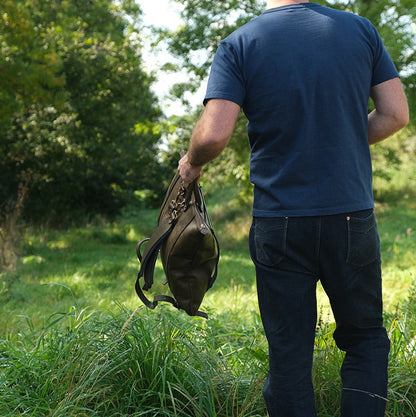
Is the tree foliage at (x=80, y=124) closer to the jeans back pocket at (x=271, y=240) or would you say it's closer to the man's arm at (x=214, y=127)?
the man's arm at (x=214, y=127)

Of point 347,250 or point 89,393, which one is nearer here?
point 347,250

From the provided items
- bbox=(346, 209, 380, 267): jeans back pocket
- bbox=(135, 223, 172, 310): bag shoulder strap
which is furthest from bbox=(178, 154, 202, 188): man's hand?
bbox=(346, 209, 380, 267): jeans back pocket

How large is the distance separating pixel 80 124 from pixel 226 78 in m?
14.8

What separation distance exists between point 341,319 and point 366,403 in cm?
33

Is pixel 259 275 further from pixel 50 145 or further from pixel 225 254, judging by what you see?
pixel 50 145

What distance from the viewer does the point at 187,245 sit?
236cm

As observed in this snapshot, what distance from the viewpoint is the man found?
6.81 ft

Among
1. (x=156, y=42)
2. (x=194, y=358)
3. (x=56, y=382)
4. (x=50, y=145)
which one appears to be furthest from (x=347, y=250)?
(x=50, y=145)

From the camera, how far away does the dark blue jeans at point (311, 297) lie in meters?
2.11

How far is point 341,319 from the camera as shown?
222cm

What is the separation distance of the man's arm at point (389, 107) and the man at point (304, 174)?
0.11 m

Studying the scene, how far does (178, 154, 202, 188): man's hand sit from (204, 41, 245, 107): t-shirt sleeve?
28 centimetres

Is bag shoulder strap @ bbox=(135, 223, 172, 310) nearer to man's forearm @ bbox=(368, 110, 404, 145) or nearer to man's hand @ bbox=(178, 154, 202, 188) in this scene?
man's hand @ bbox=(178, 154, 202, 188)

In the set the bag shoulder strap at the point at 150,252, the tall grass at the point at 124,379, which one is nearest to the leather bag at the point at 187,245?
the bag shoulder strap at the point at 150,252
